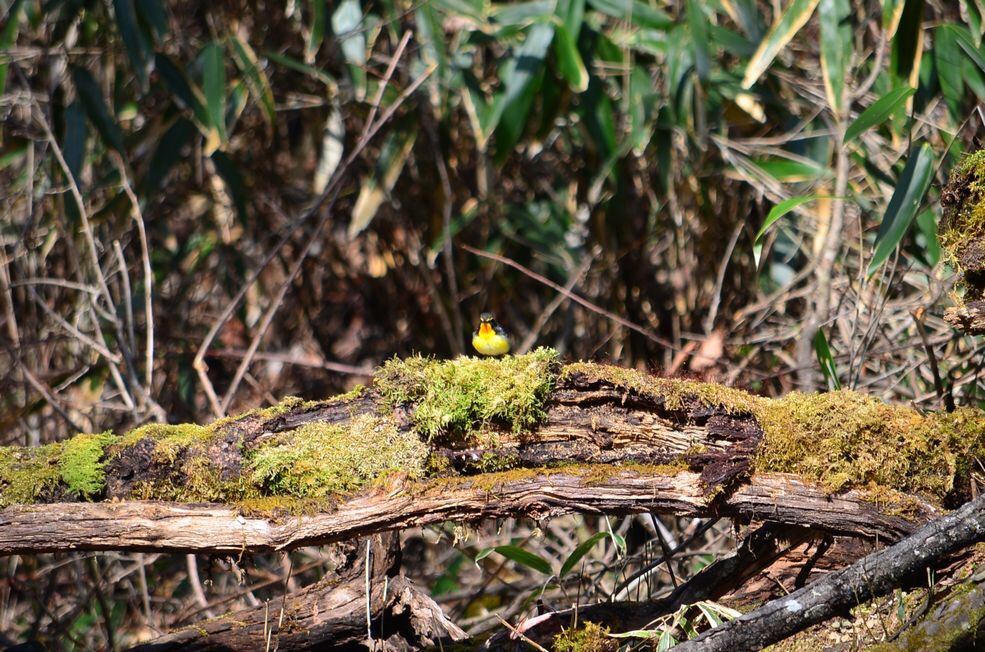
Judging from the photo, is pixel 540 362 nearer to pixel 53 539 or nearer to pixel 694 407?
pixel 694 407

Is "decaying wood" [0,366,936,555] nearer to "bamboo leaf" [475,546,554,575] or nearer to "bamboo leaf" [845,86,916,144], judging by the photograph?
"bamboo leaf" [475,546,554,575]

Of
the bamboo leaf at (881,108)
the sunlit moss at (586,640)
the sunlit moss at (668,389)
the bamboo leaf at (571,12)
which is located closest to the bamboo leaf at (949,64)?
the bamboo leaf at (881,108)

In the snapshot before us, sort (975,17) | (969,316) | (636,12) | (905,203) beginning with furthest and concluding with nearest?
(636,12), (975,17), (905,203), (969,316)

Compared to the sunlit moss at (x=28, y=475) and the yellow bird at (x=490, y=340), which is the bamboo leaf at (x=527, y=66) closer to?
the yellow bird at (x=490, y=340)

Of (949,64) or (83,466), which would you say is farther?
(949,64)

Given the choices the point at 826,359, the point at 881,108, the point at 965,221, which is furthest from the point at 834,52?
the point at 965,221

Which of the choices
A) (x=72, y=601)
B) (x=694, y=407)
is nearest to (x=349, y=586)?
(x=694, y=407)

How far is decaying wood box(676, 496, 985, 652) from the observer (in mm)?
2412

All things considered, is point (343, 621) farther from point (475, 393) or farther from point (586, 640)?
point (475, 393)

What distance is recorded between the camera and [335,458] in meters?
2.77

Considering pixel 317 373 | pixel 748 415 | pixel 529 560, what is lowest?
pixel 317 373

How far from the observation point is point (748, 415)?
2.74m

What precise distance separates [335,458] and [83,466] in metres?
0.76

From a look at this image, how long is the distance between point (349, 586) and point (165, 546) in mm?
907
